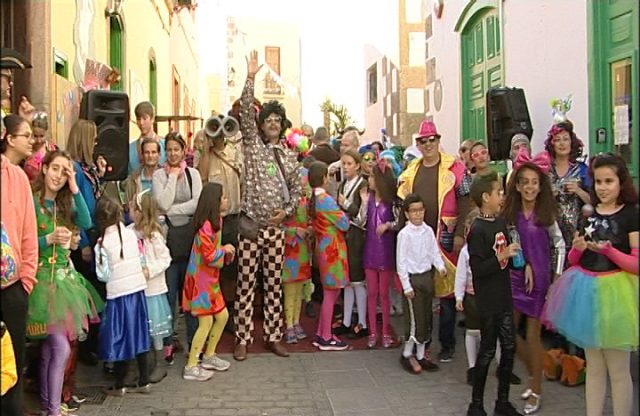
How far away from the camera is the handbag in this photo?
589cm

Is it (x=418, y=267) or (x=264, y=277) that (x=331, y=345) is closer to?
(x=264, y=277)

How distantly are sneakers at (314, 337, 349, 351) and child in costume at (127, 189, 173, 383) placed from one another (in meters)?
1.49

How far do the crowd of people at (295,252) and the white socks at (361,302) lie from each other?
27 mm

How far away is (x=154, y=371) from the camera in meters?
5.64

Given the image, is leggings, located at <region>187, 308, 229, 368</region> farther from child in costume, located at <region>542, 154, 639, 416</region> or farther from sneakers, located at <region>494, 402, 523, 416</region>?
child in costume, located at <region>542, 154, 639, 416</region>

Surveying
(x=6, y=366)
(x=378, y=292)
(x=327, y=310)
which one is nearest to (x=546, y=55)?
(x=378, y=292)

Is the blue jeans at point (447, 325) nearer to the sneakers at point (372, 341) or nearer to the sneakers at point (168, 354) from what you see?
the sneakers at point (372, 341)

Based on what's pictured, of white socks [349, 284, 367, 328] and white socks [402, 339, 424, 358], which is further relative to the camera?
white socks [349, 284, 367, 328]

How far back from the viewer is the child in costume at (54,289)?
173 inches

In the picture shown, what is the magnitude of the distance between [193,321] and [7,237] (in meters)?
2.54

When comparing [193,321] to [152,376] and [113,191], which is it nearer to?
[152,376]

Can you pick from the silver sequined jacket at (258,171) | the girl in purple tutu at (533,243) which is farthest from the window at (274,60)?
the girl in purple tutu at (533,243)

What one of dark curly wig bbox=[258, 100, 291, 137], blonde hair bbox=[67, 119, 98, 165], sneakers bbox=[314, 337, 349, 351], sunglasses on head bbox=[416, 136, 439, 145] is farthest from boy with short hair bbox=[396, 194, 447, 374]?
blonde hair bbox=[67, 119, 98, 165]

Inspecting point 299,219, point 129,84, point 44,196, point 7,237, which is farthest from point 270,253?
point 129,84
